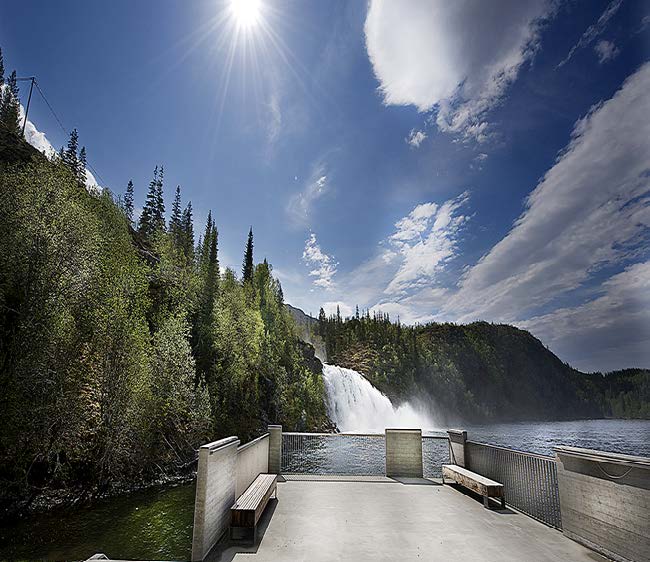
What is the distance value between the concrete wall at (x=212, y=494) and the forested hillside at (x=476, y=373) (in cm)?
7487

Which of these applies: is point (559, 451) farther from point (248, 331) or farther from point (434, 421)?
point (434, 421)

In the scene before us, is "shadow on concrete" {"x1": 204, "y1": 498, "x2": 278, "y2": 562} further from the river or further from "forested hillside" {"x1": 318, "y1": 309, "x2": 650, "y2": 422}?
"forested hillside" {"x1": 318, "y1": 309, "x2": 650, "y2": 422}

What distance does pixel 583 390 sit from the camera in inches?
5123

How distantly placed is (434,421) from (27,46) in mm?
84488

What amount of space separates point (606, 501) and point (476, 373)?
4439 inches

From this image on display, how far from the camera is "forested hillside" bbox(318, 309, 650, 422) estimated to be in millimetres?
89000

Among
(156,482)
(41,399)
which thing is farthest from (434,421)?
(41,399)

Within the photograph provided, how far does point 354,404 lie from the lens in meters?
43.4

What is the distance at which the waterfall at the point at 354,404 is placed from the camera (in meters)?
41.6

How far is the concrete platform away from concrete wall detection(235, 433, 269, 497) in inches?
24.5

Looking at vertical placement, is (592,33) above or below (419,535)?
above

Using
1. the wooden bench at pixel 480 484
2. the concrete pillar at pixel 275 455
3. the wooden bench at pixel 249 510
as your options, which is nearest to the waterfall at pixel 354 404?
the concrete pillar at pixel 275 455

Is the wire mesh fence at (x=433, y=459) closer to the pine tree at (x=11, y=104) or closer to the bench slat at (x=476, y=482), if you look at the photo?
the bench slat at (x=476, y=482)

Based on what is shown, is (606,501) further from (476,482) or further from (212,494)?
(212,494)
